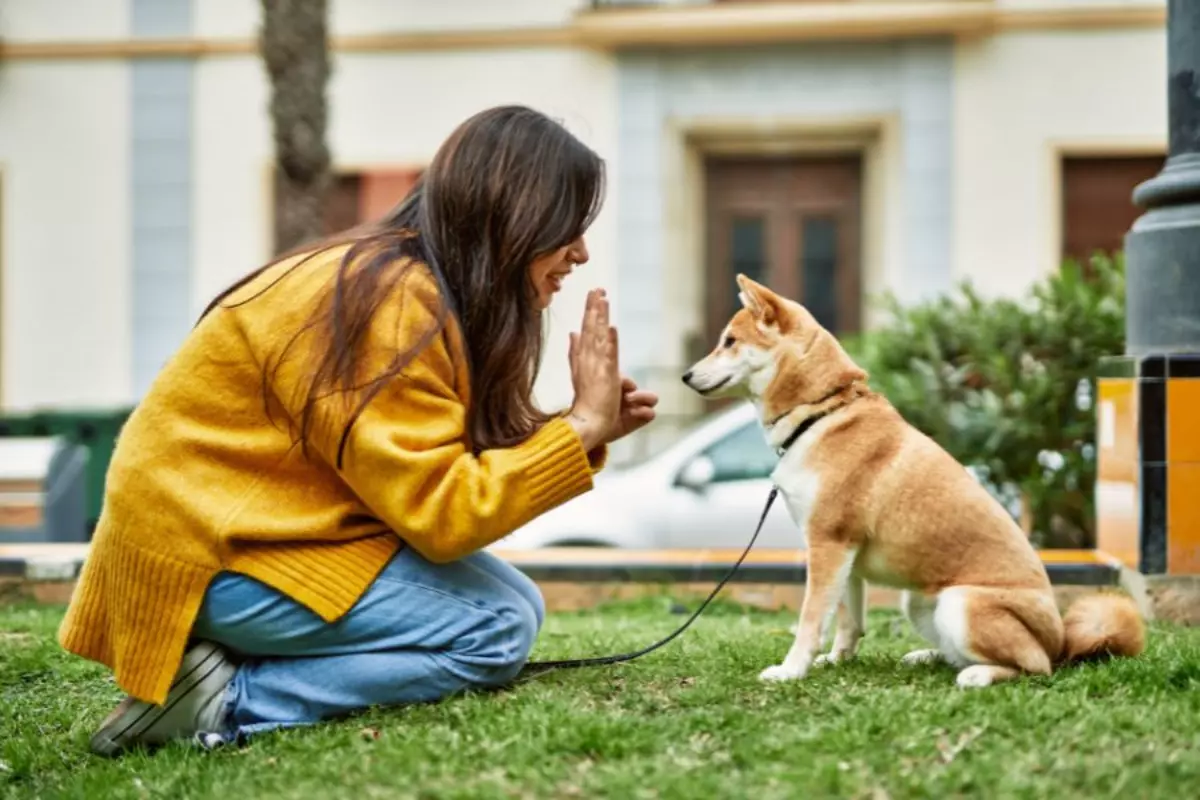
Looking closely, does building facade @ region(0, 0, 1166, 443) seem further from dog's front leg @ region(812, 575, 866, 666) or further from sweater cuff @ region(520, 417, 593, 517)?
sweater cuff @ region(520, 417, 593, 517)

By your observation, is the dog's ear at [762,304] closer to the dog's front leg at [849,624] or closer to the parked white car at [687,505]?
the dog's front leg at [849,624]

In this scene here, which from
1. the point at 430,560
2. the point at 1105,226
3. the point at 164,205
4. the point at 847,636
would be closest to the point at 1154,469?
the point at 847,636

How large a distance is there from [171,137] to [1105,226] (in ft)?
31.9

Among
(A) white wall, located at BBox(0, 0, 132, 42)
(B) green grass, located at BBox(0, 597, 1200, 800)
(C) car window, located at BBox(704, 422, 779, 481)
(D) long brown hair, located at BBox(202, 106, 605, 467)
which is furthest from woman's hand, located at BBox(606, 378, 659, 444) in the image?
(A) white wall, located at BBox(0, 0, 132, 42)

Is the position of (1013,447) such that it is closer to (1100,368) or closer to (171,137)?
(1100,368)

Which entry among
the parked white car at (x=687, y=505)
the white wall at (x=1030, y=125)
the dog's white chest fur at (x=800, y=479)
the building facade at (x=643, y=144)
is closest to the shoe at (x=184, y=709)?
the dog's white chest fur at (x=800, y=479)

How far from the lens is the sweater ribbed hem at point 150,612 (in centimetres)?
307

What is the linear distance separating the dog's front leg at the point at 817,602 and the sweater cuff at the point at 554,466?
71 centimetres

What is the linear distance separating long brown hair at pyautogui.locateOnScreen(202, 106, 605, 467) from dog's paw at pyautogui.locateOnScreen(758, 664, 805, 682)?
3.30ft

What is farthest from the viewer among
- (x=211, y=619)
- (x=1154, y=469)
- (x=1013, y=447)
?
(x=1013, y=447)

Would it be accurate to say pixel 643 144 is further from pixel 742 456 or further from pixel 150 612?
pixel 150 612

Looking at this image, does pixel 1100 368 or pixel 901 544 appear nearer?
pixel 901 544

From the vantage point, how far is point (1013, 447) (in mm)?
6523

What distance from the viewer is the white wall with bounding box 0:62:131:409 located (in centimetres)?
1412
